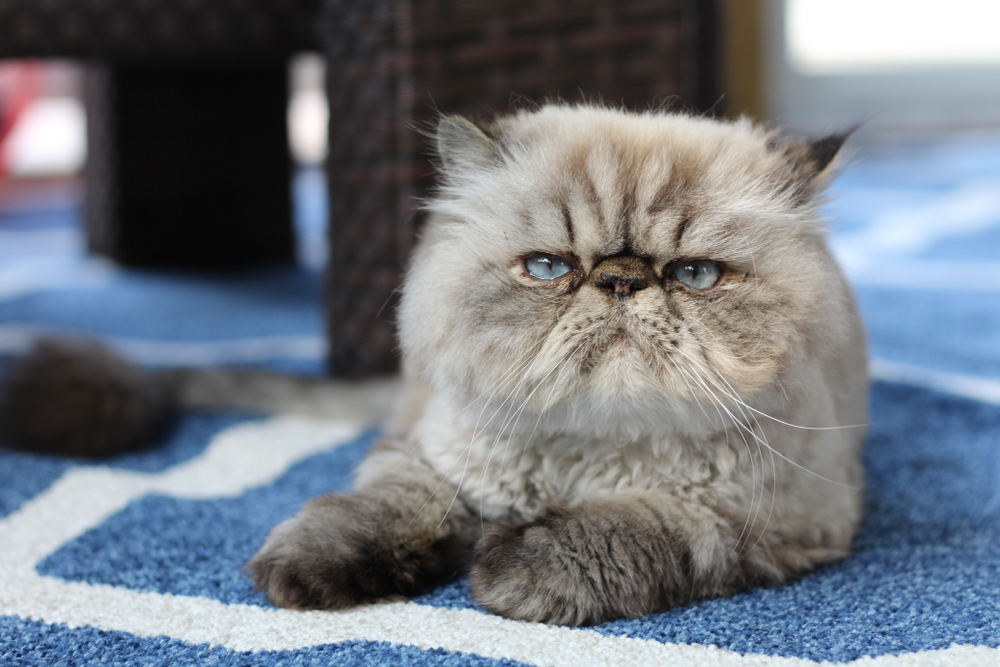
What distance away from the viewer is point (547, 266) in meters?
0.91

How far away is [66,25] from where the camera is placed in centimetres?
155

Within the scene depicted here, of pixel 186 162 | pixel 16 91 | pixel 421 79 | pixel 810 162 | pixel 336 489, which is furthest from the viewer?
pixel 16 91

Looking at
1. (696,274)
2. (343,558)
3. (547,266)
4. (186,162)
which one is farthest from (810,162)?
(186,162)

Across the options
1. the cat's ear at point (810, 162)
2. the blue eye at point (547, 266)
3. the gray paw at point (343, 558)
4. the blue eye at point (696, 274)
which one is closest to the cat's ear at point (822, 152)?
the cat's ear at point (810, 162)

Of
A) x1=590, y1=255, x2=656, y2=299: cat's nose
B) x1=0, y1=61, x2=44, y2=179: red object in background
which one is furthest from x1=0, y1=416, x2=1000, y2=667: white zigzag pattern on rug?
x1=0, y1=61, x2=44, y2=179: red object in background

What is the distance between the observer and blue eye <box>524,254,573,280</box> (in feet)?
2.97

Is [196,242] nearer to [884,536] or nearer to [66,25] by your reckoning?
[66,25]

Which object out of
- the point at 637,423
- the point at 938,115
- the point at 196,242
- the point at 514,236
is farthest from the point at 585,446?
the point at 938,115

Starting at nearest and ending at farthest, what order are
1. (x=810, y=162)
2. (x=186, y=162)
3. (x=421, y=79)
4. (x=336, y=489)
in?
(x=810, y=162) < (x=336, y=489) < (x=421, y=79) < (x=186, y=162)

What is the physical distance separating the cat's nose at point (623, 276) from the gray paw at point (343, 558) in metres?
0.34

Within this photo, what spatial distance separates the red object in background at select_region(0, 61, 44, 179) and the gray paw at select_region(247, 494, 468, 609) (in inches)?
178

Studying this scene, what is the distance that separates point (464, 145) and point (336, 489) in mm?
536

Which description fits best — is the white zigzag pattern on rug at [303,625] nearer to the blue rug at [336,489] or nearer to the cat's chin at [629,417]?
the blue rug at [336,489]

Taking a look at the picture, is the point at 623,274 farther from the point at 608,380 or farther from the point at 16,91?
the point at 16,91
